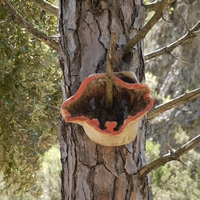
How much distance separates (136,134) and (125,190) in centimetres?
11

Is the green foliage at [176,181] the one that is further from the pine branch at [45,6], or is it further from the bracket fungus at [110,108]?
the bracket fungus at [110,108]

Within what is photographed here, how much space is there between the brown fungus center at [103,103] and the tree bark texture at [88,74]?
7 cm

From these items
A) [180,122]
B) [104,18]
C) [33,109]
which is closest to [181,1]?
[180,122]

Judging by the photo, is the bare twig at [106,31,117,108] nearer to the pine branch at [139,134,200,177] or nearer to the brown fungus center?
the brown fungus center

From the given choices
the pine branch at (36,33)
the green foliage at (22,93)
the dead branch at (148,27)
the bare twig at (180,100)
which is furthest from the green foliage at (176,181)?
the dead branch at (148,27)

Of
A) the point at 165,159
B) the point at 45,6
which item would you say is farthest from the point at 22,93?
the point at 165,159

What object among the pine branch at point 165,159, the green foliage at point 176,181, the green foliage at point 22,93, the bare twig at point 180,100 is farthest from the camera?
the green foliage at point 176,181

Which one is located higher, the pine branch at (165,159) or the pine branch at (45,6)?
the pine branch at (45,6)

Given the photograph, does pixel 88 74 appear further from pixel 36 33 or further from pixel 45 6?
pixel 45 6

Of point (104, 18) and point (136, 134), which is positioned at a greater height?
point (104, 18)

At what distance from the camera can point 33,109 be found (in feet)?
5.08

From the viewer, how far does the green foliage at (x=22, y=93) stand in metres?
1.52

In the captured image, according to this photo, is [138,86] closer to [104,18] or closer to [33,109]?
[104,18]

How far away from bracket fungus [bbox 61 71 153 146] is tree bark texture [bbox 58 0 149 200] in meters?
0.06
